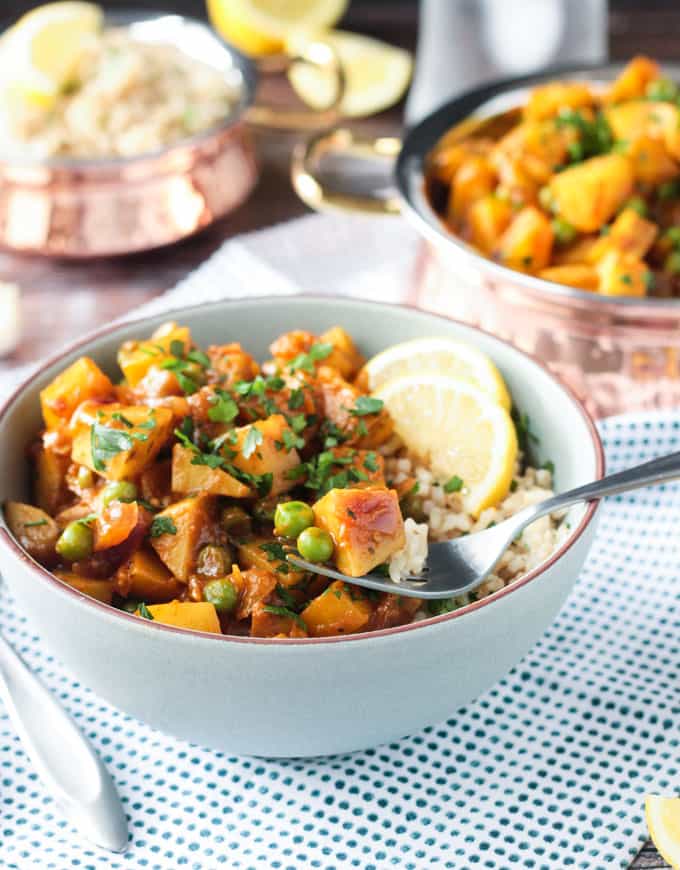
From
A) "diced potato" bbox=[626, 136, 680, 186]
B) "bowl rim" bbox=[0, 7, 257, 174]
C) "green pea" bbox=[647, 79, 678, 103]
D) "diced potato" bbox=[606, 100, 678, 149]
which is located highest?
"green pea" bbox=[647, 79, 678, 103]

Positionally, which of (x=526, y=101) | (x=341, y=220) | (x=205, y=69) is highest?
(x=526, y=101)

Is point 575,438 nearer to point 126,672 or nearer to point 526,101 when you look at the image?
point 126,672

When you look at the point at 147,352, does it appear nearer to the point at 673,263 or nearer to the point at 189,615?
the point at 189,615

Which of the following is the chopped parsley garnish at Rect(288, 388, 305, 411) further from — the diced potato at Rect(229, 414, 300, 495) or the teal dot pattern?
the teal dot pattern

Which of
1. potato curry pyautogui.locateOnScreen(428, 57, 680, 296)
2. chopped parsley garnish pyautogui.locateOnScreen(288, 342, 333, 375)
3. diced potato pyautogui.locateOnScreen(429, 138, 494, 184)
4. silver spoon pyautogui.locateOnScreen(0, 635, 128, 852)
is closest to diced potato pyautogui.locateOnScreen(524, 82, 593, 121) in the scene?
potato curry pyautogui.locateOnScreen(428, 57, 680, 296)

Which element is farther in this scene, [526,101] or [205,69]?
[205,69]

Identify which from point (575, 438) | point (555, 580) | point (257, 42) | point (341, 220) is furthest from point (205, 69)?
point (555, 580)
